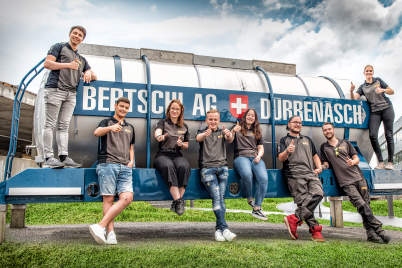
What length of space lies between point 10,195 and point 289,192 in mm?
3684

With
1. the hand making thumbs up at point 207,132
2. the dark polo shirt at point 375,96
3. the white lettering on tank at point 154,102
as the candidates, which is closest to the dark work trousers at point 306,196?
the hand making thumbs up at point 207,132

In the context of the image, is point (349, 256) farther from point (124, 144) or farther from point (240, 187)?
point (124, 144)

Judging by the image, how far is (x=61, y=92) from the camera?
13.5 ft

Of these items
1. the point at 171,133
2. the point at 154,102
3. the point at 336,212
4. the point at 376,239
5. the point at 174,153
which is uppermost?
the point at 154,102

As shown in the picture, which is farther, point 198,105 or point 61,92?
point 198,105

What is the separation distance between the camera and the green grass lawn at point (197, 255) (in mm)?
3162

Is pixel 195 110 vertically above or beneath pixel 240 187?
above

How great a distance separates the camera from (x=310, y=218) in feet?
15.1

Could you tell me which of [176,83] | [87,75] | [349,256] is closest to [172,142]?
[176,83]

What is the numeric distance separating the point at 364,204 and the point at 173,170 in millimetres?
2885

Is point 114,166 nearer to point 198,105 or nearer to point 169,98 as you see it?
point 169,98

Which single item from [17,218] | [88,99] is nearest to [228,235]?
[88,99]

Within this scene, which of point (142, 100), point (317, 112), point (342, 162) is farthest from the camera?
point (317, 112)

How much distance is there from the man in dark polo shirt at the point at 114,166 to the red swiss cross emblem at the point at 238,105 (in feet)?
5.43
